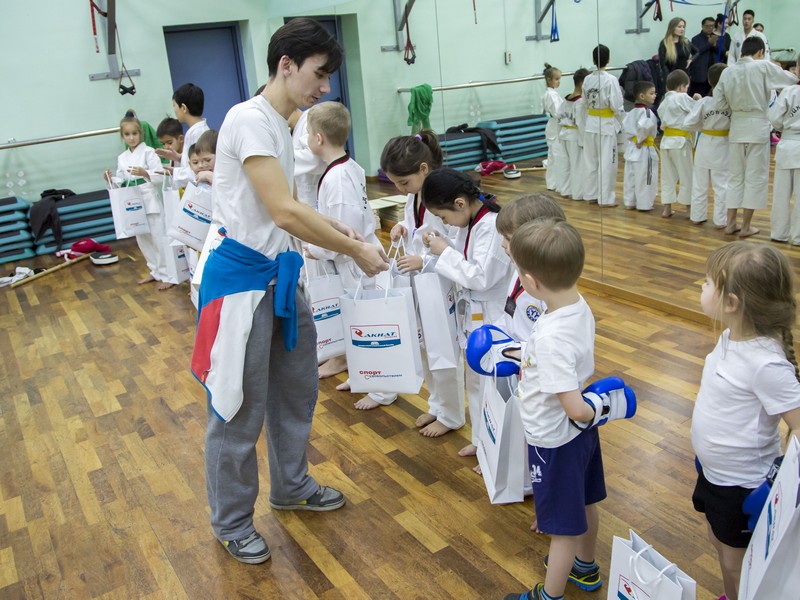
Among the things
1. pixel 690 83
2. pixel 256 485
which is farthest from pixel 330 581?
pixel 690 83

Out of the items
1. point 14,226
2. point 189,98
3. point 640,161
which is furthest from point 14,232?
point 640,161

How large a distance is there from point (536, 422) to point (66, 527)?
1.82m

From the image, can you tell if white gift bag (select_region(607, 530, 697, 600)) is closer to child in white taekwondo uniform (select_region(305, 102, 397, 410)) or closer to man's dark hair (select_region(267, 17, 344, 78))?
man's dark hair (select_region(267, 17, 344, 78))

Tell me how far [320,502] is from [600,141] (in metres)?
3.23

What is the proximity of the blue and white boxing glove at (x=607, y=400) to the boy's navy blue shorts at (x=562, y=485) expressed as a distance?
65 millimetres

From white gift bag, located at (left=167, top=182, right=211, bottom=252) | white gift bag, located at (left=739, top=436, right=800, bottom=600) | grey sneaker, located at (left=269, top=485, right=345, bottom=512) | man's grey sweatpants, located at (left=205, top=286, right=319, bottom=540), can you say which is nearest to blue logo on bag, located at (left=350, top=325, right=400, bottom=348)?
man's grey sweatpants, located at (left=205, top=286, right=319, bottom=540)

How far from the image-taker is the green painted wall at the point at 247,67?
5.12 meters

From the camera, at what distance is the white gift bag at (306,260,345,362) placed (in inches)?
122

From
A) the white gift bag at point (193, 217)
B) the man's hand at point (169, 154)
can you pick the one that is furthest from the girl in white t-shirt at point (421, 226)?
the man's hand at point (169, 154)

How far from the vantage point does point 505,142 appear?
5.29 meters

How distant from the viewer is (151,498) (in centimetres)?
263

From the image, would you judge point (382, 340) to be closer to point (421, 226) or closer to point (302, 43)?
point (421, 226)

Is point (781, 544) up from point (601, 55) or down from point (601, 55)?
down

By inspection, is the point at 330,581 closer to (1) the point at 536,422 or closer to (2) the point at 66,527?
(1) the point at 536,422
